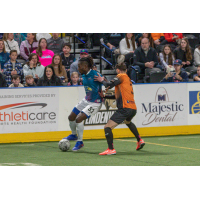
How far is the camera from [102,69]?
16.4 meters

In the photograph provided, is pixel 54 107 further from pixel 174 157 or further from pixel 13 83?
pixel 174 157

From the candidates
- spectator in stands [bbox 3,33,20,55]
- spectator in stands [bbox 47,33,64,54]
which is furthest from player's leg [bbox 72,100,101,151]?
spectator in stands [bbox 47,33,64,54]

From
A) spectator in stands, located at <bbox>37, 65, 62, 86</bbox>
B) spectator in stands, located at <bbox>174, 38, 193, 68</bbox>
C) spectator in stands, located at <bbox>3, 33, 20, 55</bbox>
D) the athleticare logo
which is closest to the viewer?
the athleticare logo

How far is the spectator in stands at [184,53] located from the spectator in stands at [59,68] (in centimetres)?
508

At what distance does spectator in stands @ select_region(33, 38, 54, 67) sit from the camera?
14.1 meters

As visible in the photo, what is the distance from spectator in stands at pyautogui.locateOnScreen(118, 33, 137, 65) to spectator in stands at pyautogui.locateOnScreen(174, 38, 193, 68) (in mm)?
1789

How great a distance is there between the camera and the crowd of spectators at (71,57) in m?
12.9

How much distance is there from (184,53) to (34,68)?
20.9ft

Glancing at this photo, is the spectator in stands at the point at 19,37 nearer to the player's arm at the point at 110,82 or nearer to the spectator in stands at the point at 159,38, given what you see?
the spectator in stands at the point at 159,38

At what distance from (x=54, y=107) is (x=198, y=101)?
463cm

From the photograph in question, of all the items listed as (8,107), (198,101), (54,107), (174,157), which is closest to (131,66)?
(198,101)

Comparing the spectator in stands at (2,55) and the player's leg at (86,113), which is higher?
the spectator in stands at (2,55)

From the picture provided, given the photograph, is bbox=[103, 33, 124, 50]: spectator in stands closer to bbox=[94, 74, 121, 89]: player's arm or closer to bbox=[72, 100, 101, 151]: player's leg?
bbox=[72, 100, 101, 151]: player's leg

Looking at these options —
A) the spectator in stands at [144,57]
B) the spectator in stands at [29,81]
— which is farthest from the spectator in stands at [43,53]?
the spectator in stands at [144,57]
